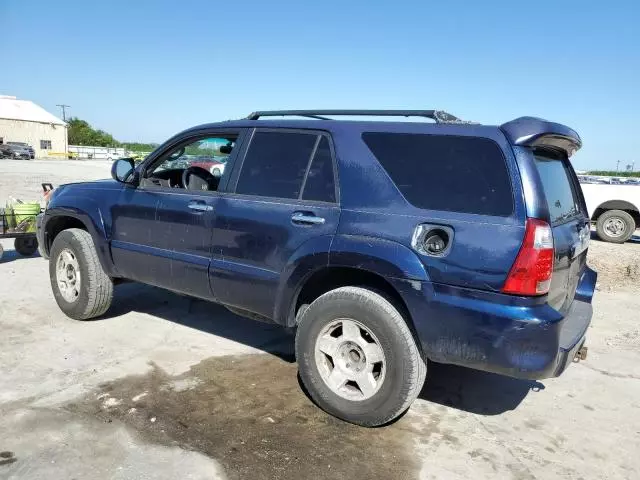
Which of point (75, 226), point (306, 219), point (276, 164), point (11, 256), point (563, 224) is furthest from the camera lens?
point (11, 256)

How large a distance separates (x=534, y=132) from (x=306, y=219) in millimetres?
1453

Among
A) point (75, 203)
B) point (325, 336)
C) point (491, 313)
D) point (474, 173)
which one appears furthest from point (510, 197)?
point (75, 203)

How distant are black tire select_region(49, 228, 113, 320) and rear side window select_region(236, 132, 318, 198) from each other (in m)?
1.88

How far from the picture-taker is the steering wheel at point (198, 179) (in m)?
4.45

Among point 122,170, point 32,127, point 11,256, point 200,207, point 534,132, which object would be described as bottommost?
point 11,256

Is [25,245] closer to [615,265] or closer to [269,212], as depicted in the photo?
[269,212]

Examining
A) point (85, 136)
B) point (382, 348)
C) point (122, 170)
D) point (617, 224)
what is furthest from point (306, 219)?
point (85, 136)

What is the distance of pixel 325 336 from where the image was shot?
348 cm

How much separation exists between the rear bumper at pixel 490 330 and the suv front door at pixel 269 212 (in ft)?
2.55

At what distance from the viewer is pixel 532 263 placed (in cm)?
280

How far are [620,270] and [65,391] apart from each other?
8645 millimetres

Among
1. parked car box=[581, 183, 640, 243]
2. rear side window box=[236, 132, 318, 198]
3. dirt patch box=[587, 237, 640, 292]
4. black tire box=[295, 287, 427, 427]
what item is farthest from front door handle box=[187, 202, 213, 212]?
parked car box=[581, 183, 640, 243]

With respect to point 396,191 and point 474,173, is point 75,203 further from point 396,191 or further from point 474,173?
point 474,173

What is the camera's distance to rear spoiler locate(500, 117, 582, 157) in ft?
9.71
